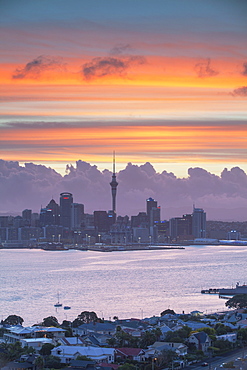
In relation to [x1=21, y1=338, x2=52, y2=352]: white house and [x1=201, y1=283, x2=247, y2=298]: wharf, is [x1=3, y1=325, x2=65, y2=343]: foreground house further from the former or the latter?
[x1=201, y1=283, x2=247, y2=298]: wharf

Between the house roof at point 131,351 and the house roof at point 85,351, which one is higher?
the house roof at point 85,351

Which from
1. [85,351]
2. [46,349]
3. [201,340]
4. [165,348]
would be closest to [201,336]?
[201,340]

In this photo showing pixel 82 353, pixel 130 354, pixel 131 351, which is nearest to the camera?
pixel 82 353

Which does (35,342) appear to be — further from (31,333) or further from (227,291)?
(227,291)

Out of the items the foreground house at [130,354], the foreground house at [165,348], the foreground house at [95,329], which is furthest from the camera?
the foreground house at [95,329]

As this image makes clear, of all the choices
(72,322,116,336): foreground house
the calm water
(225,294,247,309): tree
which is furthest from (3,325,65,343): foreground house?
(225,294,247,309): tree

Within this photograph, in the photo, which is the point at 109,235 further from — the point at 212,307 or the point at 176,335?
the point at 176,335

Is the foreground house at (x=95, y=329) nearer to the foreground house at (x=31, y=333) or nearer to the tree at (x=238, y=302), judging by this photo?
the foreground house at (x=31, y=333)

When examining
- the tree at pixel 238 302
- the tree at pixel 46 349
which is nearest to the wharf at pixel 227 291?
the tree at pixel 238 302

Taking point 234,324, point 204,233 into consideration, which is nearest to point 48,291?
point 234,324
